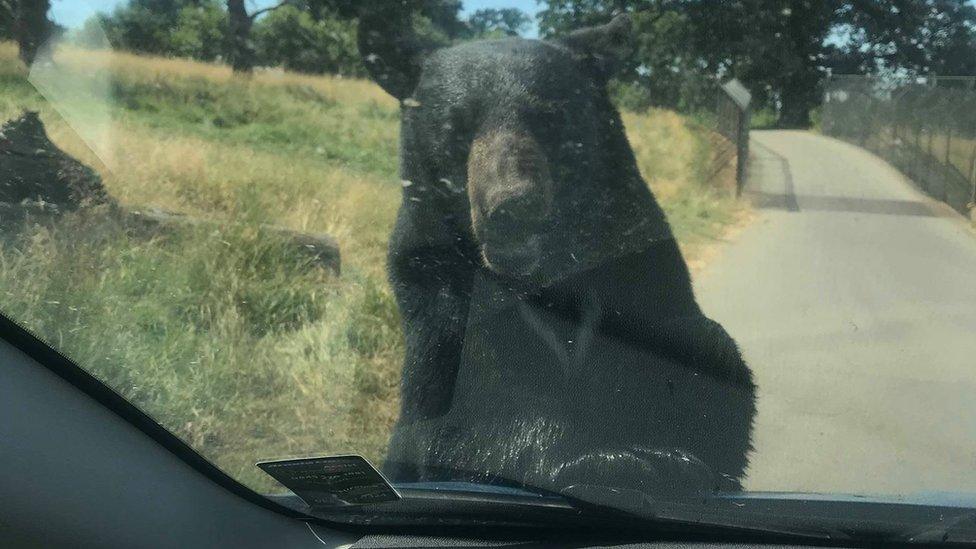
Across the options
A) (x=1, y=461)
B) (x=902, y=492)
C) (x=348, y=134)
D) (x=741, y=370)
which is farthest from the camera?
(x=348, y=134)

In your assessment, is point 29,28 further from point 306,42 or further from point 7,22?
point 306,42

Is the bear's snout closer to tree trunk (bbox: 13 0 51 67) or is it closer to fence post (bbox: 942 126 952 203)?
tree trunk (bbox: 13 0 51 67)

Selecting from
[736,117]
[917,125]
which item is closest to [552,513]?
[736,117]

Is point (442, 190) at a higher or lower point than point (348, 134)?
lower

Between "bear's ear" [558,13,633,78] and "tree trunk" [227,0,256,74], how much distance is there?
1277 mm

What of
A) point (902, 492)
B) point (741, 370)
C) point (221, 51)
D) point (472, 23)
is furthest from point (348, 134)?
point (902, 492)

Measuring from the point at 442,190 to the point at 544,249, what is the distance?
0.58 meters

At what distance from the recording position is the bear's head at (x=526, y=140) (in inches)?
134

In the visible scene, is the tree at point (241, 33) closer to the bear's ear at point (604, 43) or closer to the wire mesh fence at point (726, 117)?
the bear's ear at point (604, 43)

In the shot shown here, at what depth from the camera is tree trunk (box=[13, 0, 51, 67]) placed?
10.2 feet

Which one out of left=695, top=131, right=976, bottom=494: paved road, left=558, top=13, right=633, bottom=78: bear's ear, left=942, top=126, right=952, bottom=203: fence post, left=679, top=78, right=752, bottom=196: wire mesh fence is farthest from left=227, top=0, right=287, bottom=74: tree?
left=942, top=126, right=952, bottom=203: fence post

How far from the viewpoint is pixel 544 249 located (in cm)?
334

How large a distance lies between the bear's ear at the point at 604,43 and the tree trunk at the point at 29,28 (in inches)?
76.6

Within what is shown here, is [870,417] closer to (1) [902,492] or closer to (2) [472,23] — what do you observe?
(1) [902,492]
